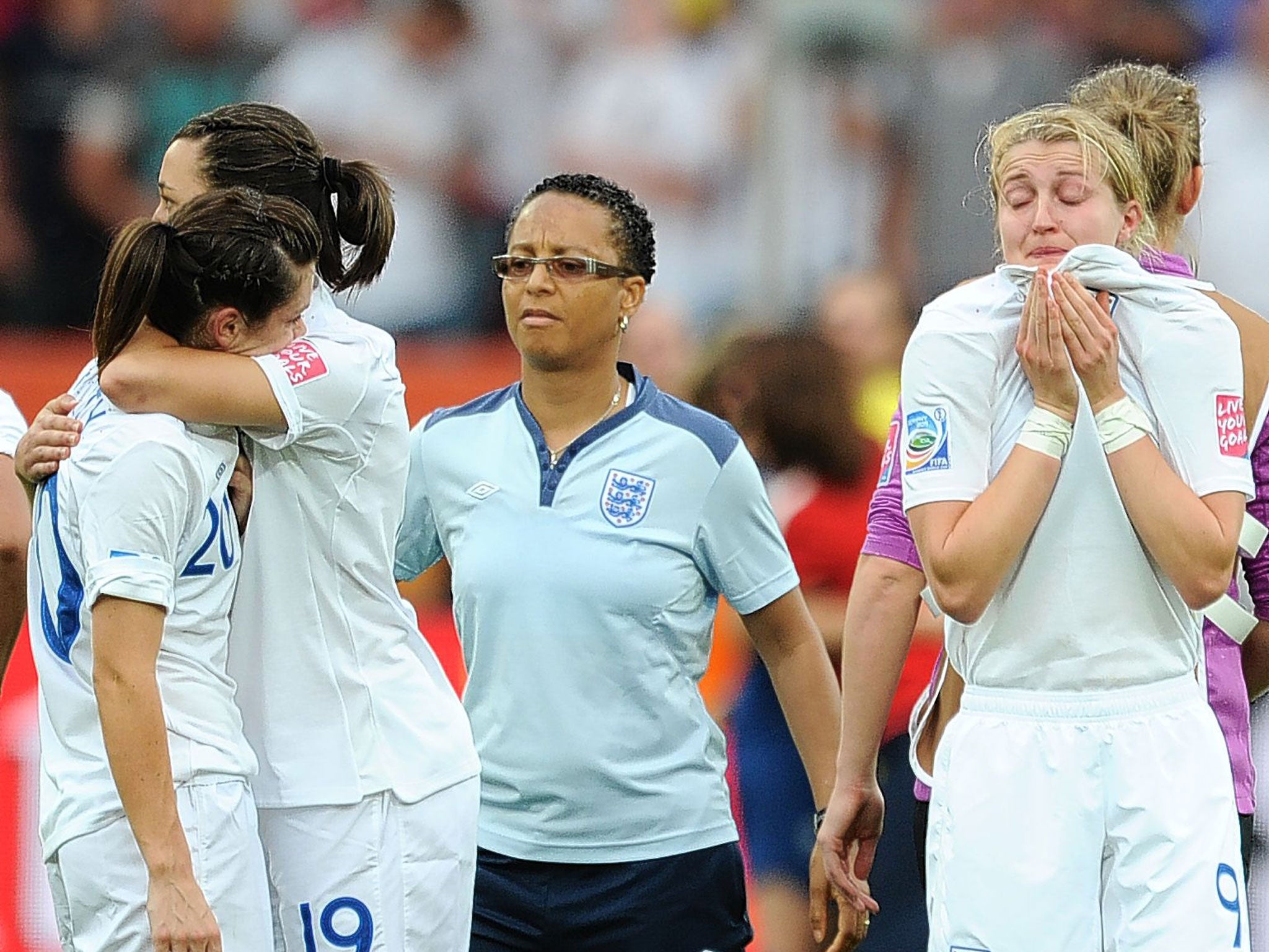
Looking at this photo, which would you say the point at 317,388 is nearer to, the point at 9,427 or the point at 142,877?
the point at 142,877

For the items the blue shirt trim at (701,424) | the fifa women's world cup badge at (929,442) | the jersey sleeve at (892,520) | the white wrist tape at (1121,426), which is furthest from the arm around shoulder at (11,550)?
the white wrist tape at (1121,426)

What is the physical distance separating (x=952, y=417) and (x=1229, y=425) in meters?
0.40

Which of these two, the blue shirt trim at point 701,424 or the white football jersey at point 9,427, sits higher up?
the white football jersey at point 9,427

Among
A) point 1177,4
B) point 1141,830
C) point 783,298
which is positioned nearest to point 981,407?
point 1141,830

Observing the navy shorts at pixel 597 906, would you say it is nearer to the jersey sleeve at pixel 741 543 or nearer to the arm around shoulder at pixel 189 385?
the jersey sleeve at pixel 741 543

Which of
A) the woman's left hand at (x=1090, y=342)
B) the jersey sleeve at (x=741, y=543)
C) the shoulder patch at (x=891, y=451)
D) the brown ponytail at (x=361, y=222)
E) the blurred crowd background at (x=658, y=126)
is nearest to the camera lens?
the woman's left hand at (x=1090, y=342)

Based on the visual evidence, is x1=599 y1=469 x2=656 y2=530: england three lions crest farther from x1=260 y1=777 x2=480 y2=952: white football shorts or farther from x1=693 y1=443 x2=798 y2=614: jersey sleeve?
x1=260 y1=777 x2=480 y2=952: white football shorts

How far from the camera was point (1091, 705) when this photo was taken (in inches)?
111

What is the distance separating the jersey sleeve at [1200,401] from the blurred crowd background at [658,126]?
423 centimetres

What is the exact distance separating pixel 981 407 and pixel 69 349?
5.49 m

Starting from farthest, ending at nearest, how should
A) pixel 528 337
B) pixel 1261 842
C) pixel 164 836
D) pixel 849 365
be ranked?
1. pixel 1261 842
2. pixel 849 365
3. pixel 528 337
4. pixel 164 836

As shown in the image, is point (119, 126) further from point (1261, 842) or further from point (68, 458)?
point (68, 458)

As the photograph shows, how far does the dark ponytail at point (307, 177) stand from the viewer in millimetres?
2945

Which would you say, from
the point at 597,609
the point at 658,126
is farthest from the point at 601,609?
the point at 658,126
